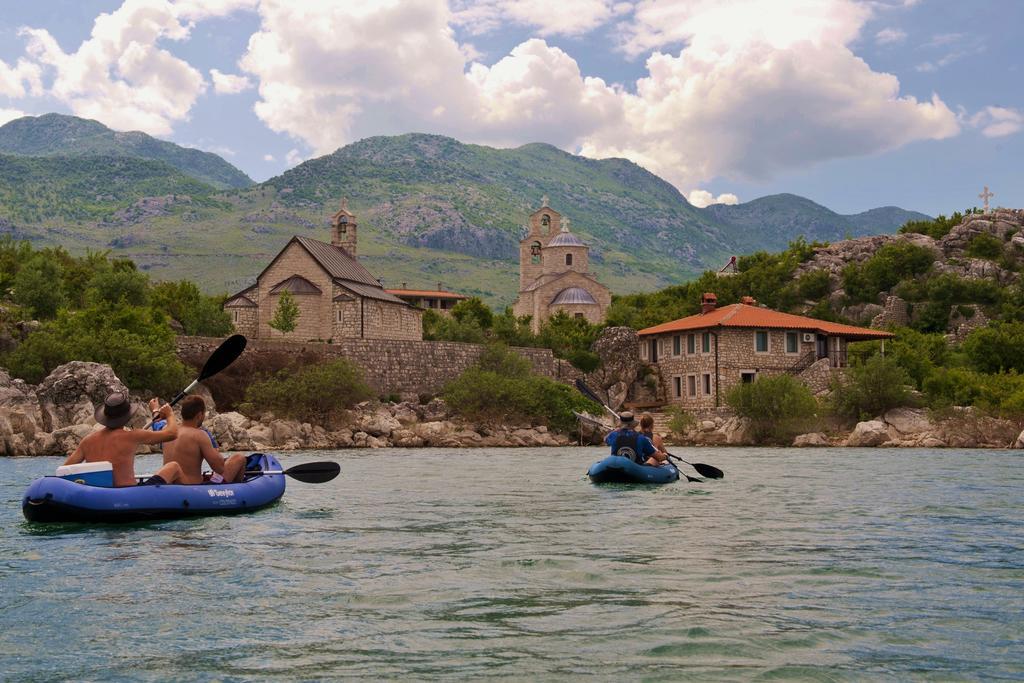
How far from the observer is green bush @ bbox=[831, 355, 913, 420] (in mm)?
43094

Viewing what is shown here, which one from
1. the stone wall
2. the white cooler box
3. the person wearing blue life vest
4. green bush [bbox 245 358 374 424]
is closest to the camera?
the white cooler box

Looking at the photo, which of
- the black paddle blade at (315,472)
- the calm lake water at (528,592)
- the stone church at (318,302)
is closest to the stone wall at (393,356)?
the stone church at (318,302)

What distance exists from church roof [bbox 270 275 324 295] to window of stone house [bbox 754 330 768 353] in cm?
2388

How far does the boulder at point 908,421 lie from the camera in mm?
41875

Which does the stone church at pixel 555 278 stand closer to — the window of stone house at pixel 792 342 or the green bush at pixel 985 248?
the window of stone house at pixel 792 342

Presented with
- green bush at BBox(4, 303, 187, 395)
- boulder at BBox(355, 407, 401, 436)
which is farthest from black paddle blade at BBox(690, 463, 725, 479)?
green bush at BBox(4, 303, 187, 395)

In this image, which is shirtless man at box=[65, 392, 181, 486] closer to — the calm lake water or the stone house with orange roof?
the calm lake water

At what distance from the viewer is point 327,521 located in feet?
49.7

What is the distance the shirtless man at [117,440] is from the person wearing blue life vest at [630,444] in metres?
9.59

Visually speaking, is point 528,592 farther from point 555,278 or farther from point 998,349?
point 555,278

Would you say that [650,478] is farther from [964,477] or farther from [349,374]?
[349,374]

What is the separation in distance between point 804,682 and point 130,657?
4573 millimetres

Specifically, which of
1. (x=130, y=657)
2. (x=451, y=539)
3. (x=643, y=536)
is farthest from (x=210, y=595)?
(x=643, y=536)

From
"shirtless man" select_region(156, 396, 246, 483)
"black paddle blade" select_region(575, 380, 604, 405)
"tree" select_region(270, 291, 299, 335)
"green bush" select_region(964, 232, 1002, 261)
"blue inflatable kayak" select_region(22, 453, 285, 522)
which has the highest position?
"green bush" select_region(964, 232, 1002, 261)
